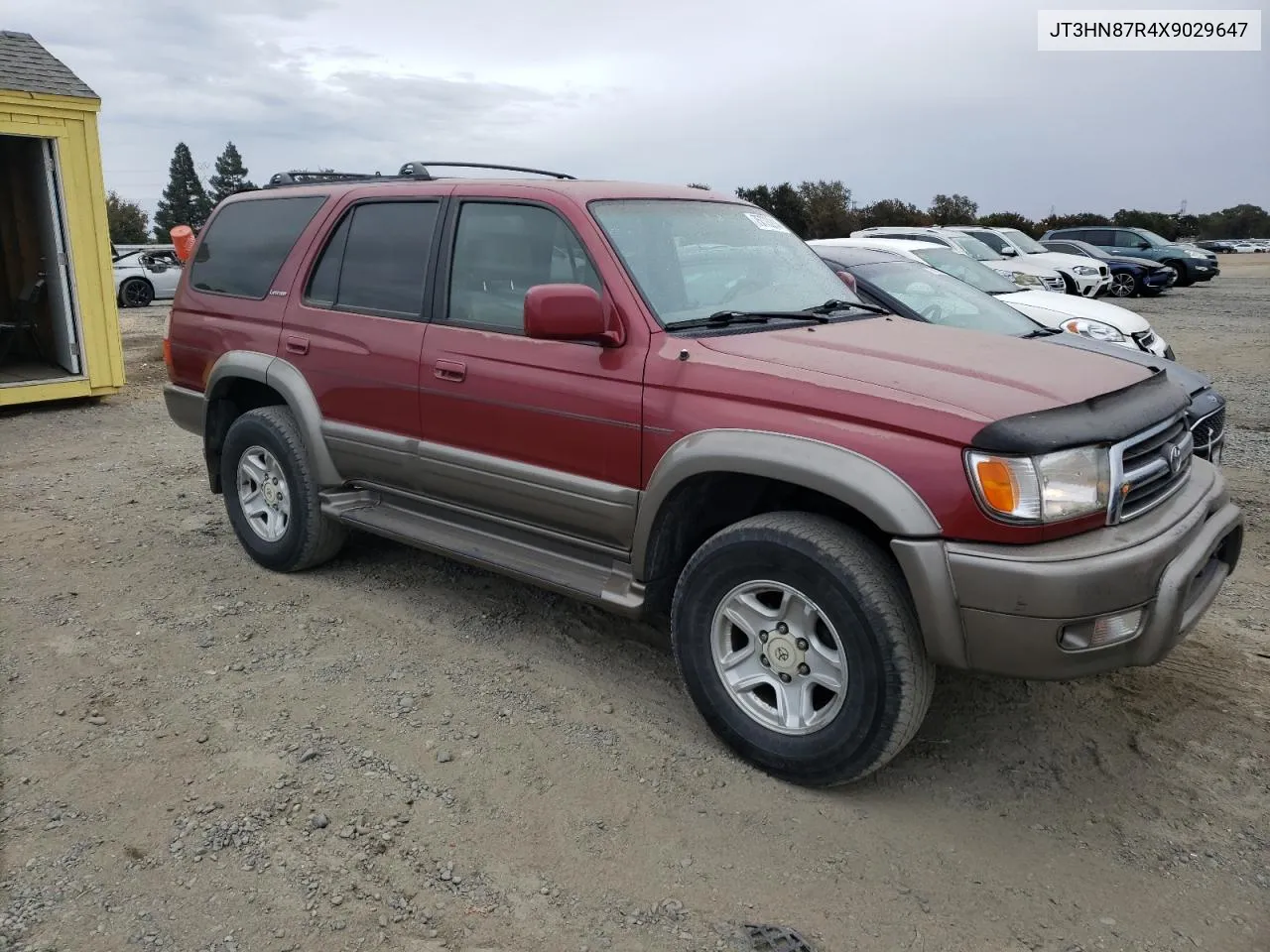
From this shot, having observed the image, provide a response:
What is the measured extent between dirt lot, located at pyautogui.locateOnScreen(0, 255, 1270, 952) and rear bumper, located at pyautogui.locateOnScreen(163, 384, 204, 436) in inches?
39.3

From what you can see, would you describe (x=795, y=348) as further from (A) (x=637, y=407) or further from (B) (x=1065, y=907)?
(B) (x=1065, y=907)

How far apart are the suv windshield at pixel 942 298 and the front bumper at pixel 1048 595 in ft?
12.6

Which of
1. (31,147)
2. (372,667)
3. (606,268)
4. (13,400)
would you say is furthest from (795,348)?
(31,147)

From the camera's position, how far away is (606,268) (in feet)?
12.1

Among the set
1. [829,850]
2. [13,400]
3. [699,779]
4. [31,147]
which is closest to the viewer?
[829,850]

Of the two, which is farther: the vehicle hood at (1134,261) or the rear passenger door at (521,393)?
the vehicle hood at (1134,261)

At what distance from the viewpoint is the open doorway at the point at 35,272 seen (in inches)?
390

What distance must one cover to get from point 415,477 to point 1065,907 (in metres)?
2.95

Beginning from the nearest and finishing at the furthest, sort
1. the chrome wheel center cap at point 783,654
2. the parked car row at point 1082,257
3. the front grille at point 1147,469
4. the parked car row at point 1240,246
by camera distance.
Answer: the front grille at point 1147,469 < the chrome wheel center cap at point 783,654 < the parked car row at point 1082,257 < the parked car row at point 1240,246

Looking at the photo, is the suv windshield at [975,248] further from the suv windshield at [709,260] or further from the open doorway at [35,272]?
the open doorway at [35,272]

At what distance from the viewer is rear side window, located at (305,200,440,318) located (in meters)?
4.38

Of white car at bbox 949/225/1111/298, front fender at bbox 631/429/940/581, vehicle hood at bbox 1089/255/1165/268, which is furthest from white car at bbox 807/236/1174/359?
vehicle hood at bbox 1089/255/1165/268

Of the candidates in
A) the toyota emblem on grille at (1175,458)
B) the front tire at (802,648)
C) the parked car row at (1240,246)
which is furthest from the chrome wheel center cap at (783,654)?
the parked car row at (1240,246)

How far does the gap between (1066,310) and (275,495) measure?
6.49 meters
